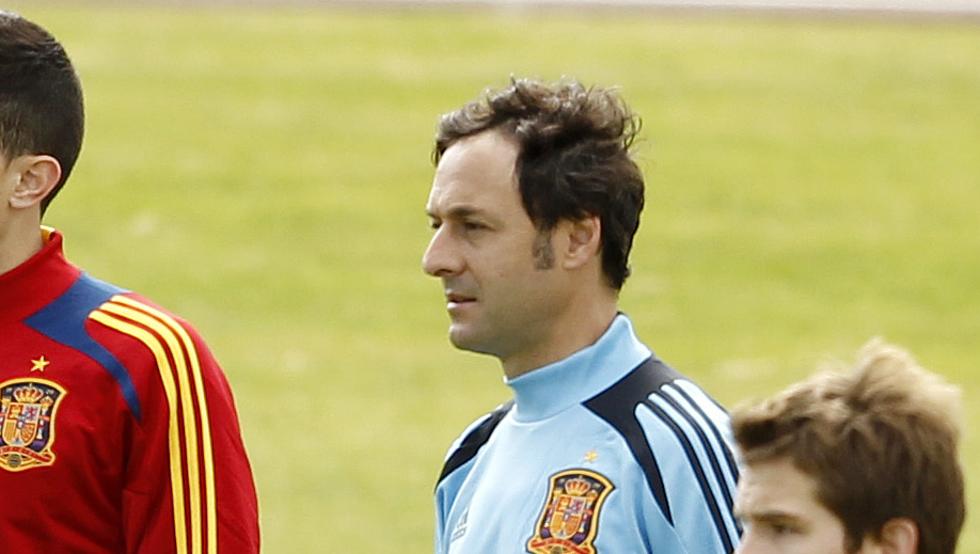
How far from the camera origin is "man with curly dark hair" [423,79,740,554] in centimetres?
429

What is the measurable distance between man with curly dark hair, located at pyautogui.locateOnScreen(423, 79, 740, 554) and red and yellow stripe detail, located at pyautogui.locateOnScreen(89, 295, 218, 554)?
48cm

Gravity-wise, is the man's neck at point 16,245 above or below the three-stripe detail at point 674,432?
above

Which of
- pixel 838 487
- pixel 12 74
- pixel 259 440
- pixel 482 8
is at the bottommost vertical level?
pixel 259 440

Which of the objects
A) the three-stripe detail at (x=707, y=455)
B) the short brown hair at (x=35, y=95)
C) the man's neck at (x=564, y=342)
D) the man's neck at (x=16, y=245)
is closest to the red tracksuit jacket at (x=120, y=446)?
the man's neck at (x=16, y=245)

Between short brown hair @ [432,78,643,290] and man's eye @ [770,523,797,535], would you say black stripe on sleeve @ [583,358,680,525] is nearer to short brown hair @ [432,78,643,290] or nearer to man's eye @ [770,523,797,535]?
short brown hair @ [432,78,643,290]

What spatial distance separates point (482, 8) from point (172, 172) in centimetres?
744

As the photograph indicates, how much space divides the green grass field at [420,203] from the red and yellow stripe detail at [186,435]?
7619mm

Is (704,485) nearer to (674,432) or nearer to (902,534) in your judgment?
(674,432)

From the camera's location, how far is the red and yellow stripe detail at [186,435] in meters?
4.37

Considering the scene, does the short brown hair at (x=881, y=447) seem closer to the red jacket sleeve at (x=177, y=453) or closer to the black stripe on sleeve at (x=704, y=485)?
the black stripe on sleeve at (x=704, y=485)

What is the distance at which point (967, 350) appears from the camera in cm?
1803

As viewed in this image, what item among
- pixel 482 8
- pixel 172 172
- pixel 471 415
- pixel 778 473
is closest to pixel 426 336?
A: pixel 471 415

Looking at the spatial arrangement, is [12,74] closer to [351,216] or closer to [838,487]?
[838,487]

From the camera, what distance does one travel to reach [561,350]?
4586 mm
